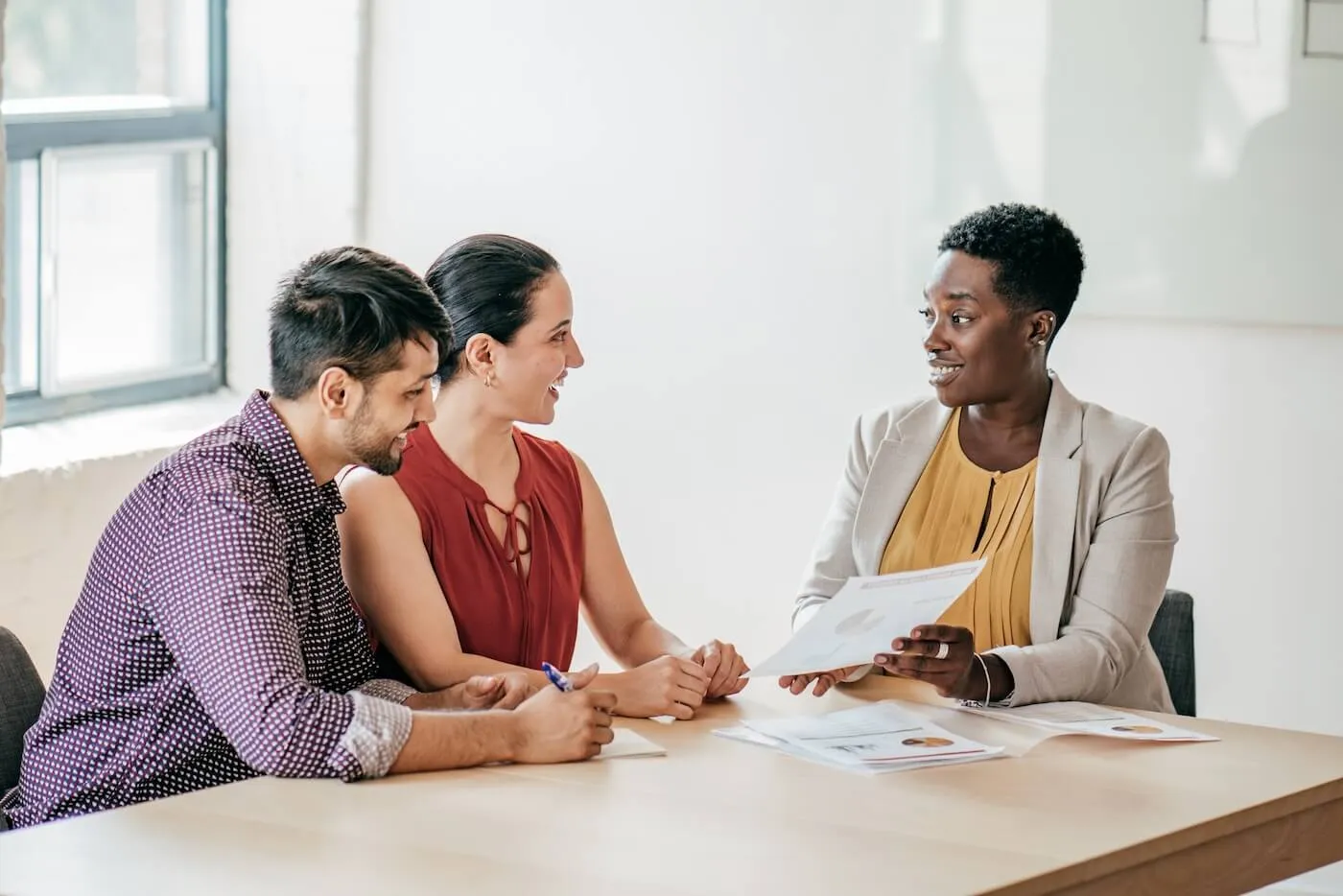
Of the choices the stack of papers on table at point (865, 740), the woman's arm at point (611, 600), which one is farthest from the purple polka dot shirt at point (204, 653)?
the woman's arm at point (611, 600)

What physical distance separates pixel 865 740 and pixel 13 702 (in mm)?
1075

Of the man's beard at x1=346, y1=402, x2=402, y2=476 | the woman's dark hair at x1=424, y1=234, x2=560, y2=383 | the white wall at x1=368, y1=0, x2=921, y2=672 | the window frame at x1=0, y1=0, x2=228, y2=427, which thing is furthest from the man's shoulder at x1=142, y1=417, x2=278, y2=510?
the white wall at x1=368, y1=0, x2=921, y2=672

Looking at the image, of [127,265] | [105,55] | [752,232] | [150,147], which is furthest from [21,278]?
[752,232]

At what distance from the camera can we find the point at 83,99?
3.99 meters

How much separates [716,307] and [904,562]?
4.68 feet

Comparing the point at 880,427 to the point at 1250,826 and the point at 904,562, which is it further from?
the point at 1250,826

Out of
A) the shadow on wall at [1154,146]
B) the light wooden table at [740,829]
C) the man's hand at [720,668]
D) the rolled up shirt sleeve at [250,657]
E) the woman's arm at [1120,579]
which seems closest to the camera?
the light wooden table at [740,829]

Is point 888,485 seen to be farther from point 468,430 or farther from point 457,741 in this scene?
point 457,741

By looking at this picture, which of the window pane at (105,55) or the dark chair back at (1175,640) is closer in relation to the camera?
the dark chair back at (1175,640)

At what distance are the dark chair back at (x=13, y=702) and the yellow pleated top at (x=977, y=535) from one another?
1.31 meters

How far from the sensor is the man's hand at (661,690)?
2332 millimetres

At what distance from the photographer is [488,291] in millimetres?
2660

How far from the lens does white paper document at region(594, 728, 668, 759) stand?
213 cm

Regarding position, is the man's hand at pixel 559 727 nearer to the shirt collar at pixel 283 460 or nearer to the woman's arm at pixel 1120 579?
the shirt collar at pixel 283 460
